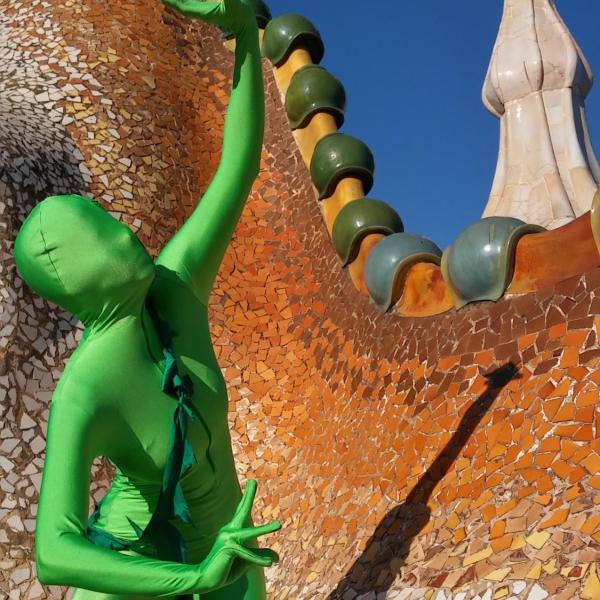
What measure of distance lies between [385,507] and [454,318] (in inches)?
25.2

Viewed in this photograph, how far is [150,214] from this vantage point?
4168 mm

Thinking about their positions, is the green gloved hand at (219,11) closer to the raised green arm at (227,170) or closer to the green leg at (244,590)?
the raised green arm at (227,170)

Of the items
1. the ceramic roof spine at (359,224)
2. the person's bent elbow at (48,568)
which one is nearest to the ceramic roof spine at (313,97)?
the ceramic roof spine at (359,224)

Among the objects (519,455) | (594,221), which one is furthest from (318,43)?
(519,455)

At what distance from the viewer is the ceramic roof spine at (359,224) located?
3781 millimetres

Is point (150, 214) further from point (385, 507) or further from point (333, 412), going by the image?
point (385, 507)

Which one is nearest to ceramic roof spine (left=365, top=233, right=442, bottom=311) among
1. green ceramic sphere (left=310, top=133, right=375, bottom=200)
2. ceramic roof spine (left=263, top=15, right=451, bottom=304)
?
ceramic roof spine (left=263, top=15, right=451, bottom=304)

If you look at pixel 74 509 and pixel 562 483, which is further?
pixel 562 483

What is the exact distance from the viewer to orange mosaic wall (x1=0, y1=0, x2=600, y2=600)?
2.63 meters

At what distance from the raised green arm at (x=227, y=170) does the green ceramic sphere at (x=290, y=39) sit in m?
2.50

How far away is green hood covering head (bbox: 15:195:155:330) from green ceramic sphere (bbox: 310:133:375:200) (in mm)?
2322

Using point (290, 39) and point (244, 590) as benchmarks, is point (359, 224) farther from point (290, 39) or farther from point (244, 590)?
point (244, 590)

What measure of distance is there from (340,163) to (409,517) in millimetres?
1646

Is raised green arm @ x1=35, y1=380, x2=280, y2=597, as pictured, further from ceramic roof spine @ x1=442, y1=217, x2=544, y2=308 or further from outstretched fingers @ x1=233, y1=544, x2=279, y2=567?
ceramic roof spine @ x1=442, y1=217, x2=544, y2=308
